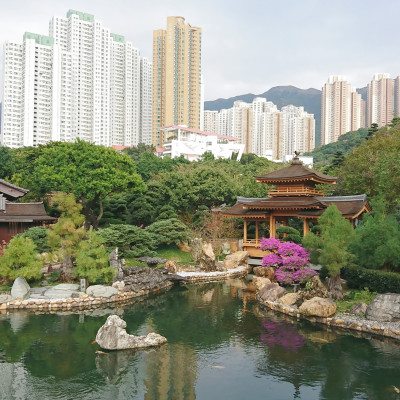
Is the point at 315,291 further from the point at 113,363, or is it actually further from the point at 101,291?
the point at 101,291

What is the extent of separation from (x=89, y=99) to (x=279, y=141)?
47353 mm

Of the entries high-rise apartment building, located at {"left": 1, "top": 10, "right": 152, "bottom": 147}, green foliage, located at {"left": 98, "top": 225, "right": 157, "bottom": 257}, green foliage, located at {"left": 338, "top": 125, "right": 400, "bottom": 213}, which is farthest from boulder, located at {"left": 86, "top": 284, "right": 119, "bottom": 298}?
high-rise apartment building, located at {"left": 1, "top": 10, "right": 152, "bottom": 147}

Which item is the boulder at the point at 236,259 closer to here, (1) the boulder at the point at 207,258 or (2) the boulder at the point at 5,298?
(1) the boulder at the point at 207,258

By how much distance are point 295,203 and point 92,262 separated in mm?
10957

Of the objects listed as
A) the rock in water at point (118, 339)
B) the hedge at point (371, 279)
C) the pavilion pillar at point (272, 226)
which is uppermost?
the pavilion pillar at point (272, 226)

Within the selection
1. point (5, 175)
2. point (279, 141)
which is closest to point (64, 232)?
point (5, 175)

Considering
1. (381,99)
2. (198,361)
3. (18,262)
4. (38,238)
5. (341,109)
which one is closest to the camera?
(198,361)

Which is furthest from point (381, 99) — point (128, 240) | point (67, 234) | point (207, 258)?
point (67, 234)

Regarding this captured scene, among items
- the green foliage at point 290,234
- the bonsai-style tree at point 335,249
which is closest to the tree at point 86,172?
the green foliage at point 290,234

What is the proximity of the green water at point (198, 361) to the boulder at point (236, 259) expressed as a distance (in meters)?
7.52

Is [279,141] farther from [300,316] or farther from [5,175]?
[300,316]

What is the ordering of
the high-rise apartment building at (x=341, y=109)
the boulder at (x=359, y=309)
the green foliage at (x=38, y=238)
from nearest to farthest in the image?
the boulder at (x=359, y=309)
the green foliage at (x=38, y=238)
the high-rise apartment building at (x=341, y=109)

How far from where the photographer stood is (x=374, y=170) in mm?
19875

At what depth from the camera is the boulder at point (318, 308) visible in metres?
13.2
